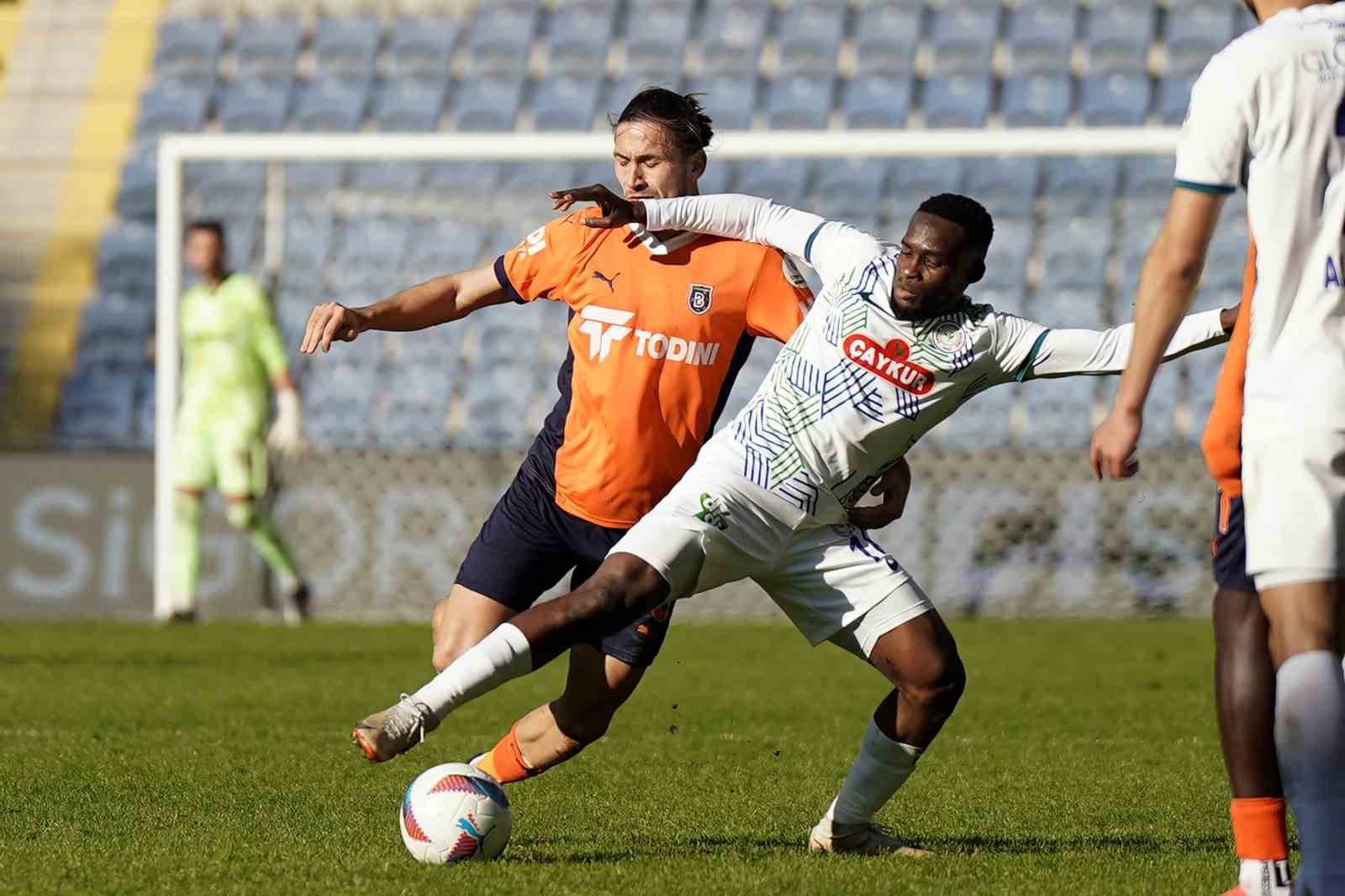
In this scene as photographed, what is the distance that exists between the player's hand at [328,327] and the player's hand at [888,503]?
1.38 metres

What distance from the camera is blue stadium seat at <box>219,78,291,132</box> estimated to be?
64.4ft

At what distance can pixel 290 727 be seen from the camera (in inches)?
302

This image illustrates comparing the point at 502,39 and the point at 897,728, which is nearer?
the point at 897,728

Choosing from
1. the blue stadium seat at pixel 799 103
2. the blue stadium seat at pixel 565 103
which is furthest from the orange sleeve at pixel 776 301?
the blue stadium seat at pixel 565 103

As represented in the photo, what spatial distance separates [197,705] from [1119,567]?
7.11m

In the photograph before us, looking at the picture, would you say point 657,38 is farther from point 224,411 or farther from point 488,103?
point 224,411

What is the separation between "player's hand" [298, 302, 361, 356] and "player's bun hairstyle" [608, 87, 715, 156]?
91cm

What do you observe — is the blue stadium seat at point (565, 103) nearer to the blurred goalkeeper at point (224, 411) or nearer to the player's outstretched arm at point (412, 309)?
the blurred goalkeeper at point (224, 411)

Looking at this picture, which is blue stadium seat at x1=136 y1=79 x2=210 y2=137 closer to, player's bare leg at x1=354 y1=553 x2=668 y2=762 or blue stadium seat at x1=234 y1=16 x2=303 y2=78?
blue stadium seat at x1=234 y1=16 x2=303 y2=78

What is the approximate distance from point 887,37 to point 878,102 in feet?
3.66

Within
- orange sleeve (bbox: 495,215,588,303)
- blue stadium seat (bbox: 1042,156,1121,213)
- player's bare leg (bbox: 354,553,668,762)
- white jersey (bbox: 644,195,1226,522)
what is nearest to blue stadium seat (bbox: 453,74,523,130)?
blue stadium seat (bbox: 1042,156,1121,213)

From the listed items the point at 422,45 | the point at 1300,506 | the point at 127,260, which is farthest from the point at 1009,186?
the point at 1300,506

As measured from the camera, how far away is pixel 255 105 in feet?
64.9

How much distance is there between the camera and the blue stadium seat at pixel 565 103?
18891mm
